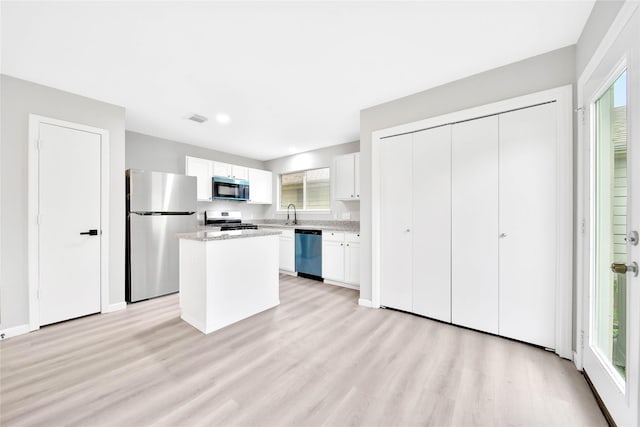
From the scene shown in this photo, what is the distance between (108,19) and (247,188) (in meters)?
3.62

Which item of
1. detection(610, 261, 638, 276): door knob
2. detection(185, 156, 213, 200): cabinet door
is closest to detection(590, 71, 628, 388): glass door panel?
detection(610, 261, 638, 276): door knob

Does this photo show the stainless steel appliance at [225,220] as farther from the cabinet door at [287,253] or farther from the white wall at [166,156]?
the cabinet door at [287,253]

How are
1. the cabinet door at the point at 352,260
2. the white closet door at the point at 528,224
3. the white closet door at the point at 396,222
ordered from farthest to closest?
1. the cabinet door at the point at 352,260
2. the white closet door at the point at 396,222
3. the white closet door at the point at 528,224

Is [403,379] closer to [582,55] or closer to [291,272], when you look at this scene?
[582,55]

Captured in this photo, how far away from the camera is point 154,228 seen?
3459 millimetres

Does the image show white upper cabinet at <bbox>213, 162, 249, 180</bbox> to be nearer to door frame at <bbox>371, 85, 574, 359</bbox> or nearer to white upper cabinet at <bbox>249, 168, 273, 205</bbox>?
white upper cabinet at <bbox>249, 168, 273, 205</bbox>

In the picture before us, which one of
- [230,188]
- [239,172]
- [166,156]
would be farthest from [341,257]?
[166,156]

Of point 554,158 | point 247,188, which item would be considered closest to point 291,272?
point 247,188

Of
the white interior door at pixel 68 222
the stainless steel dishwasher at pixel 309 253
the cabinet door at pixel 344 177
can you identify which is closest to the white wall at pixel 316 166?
the cabinet door at pixel 344 177

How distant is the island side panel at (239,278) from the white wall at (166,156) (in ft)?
8.59

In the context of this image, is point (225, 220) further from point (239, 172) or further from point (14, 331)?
point (14, 331)

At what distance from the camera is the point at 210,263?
7.96 feet

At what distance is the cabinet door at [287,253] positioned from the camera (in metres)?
4.71

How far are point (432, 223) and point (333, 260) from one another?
189 centimetres
